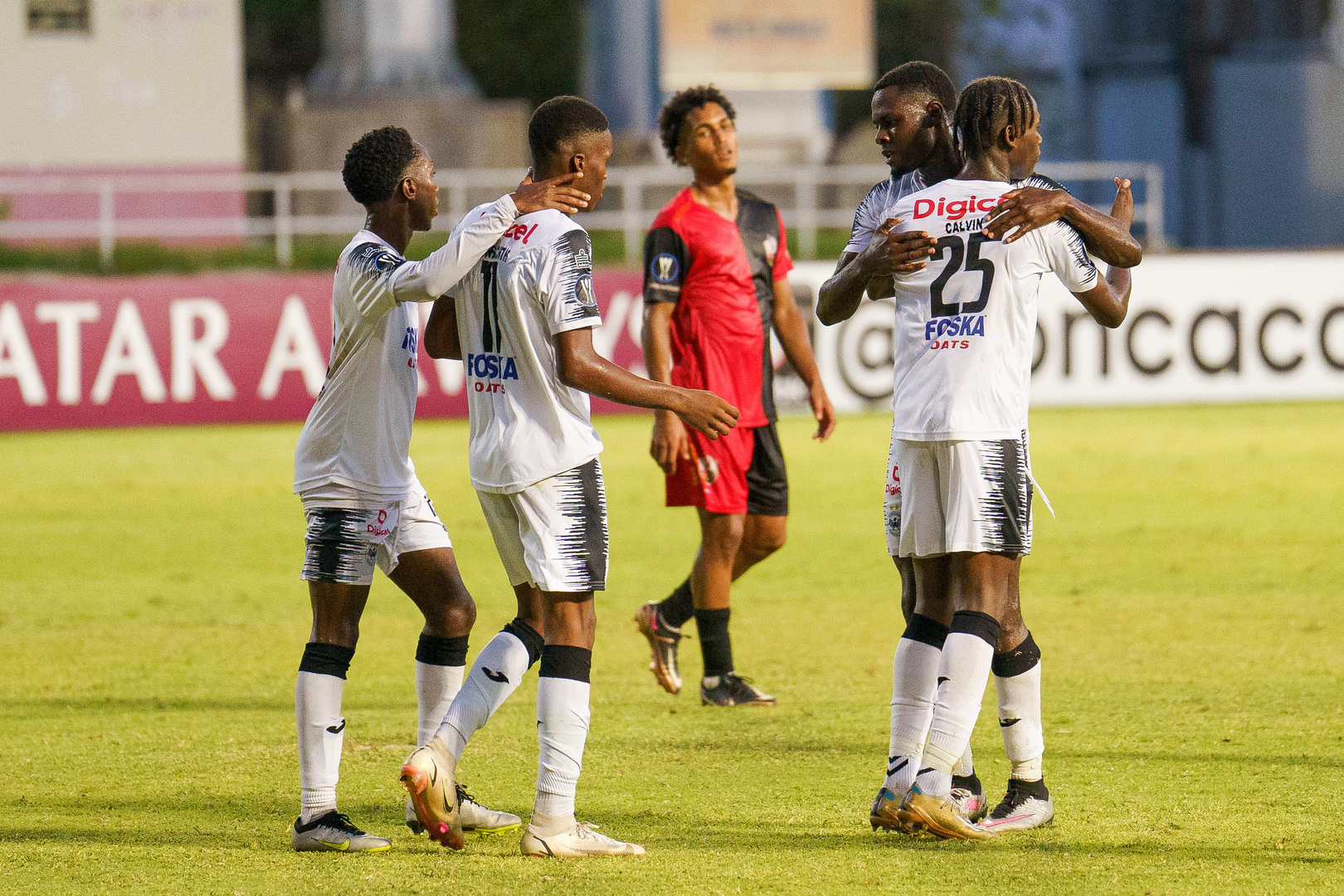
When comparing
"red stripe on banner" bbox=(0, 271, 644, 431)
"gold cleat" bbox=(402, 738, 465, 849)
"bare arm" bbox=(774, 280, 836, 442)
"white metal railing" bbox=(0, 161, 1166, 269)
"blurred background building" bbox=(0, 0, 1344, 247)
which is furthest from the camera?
"blurred background building" bbox=(0, 0, 1344, 247)

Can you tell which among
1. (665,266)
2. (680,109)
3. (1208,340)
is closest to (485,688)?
(665,266)

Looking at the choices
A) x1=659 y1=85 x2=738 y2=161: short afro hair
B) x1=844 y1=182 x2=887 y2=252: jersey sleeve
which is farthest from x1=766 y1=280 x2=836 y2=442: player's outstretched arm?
x1=844 y1=182 x2=887 y2=252: jersey sleeve

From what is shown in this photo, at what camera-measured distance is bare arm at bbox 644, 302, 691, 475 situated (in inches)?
270

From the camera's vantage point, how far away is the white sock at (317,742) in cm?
517

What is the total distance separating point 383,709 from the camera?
284 inches

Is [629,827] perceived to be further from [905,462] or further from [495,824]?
[905,462]

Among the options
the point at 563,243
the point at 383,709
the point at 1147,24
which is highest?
the point at 1147,24

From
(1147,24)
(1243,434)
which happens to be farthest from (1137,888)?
(1147,24)

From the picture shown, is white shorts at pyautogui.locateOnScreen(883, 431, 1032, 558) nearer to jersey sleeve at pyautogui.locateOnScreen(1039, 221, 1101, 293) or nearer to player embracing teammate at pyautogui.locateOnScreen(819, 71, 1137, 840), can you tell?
player embracing teammate at pyautogui.locateOnScreen(819, 71, 1137, 840)

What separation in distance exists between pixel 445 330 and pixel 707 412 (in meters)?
0.84

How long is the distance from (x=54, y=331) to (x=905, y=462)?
46.1 feet

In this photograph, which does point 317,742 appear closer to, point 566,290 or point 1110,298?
point 566,290

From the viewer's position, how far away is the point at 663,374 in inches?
285

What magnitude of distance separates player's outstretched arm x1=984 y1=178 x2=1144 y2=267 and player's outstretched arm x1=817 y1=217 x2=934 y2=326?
0.67ft
